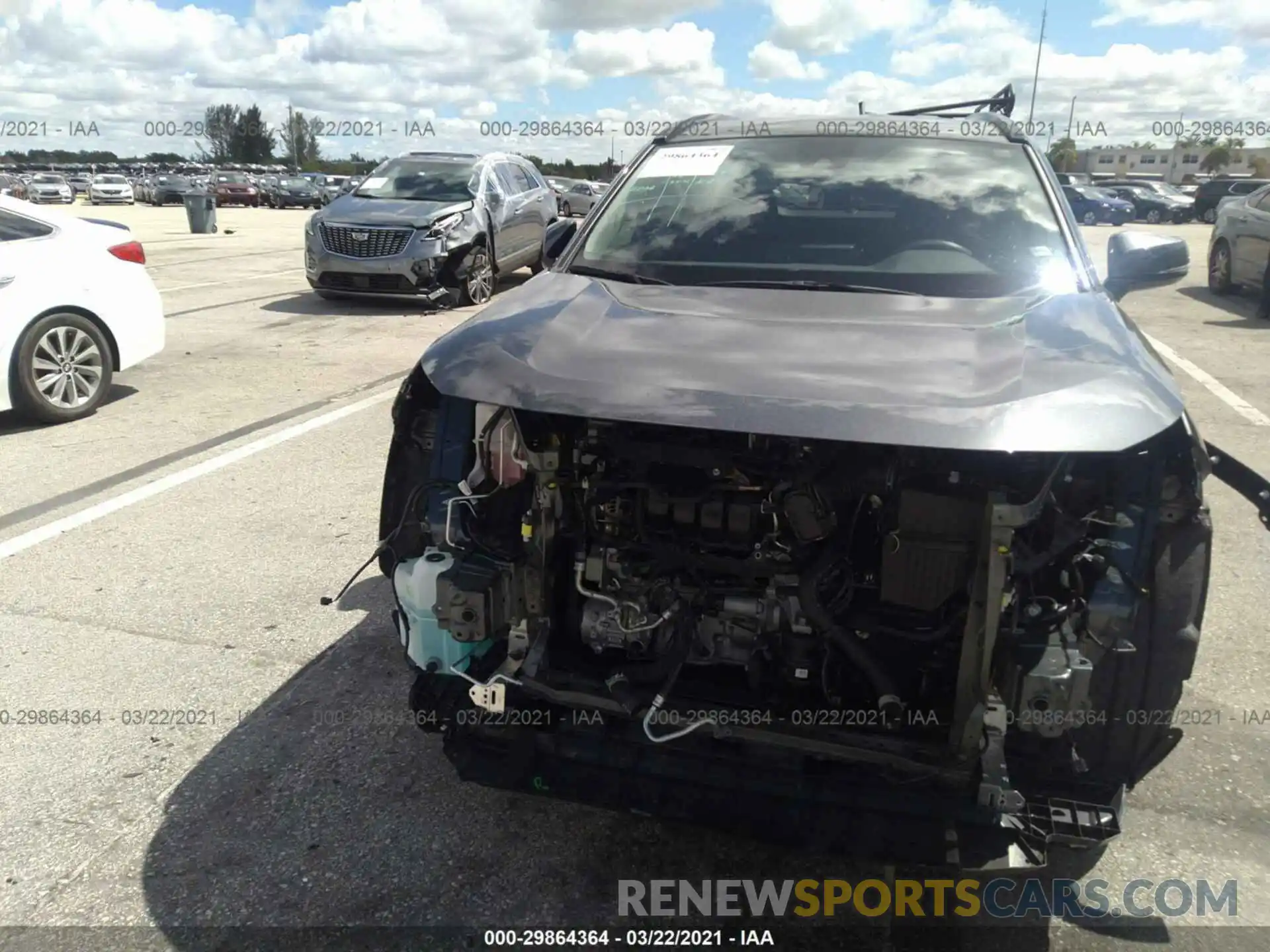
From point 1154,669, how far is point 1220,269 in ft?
47.2

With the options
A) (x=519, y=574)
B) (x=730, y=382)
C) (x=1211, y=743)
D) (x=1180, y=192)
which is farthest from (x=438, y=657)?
(x=1180, y=192)

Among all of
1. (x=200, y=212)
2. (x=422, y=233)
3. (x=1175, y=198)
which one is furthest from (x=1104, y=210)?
(x=422, y=233)

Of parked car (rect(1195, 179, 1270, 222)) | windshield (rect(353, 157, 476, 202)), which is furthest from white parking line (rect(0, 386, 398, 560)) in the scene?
parked car (rect(1195, 179, 1270, 222))

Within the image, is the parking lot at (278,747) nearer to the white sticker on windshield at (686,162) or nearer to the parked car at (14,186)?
the white sticker on windshield at (686,162)

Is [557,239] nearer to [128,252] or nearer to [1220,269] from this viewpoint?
[128,252]

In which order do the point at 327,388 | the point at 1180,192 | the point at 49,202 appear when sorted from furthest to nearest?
1. the point at 1180,192
2. the point at 49,202
3. the point at 327,388

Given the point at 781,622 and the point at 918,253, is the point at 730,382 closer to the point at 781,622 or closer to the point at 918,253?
the point at 781,622

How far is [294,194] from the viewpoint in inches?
1586

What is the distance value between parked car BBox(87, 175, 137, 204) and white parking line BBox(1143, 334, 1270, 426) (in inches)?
1638

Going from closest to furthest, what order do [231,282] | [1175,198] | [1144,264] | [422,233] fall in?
1. [1144,264]
2. [422,233]
3. [231,282]
4. [1175,198]

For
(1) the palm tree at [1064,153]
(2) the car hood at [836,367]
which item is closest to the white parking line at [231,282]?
(2) the car hood at [836,367]

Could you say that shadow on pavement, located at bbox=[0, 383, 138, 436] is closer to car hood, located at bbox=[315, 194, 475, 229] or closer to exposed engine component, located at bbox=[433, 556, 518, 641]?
car hood, located at bbox=[315, 194, 475, 229]

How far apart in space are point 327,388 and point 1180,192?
4453cm

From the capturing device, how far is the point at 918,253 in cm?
315
